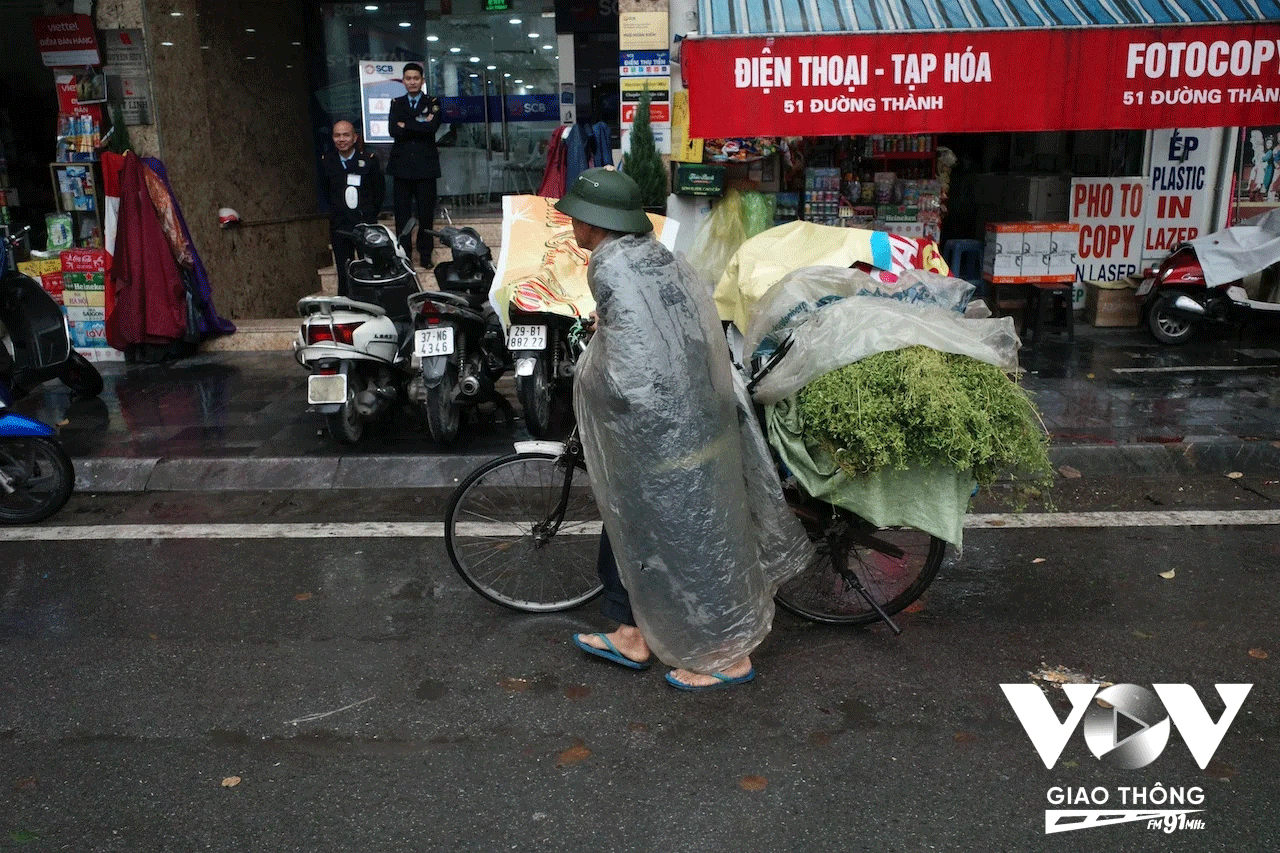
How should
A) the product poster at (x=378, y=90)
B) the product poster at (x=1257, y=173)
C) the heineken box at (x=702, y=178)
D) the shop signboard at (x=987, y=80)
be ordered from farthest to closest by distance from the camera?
1. the product poster at (x=378, y=90)
2. the product poster at (x=1257, y=173)
3. the heineken box at (x=702, y=178)
4. the shop signboard at (x=987, y=80)

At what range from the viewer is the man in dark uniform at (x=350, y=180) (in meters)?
9.46

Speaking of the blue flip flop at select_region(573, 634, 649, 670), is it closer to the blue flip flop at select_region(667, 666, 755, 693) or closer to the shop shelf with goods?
the blue flip flop at select_region(667, 666, 755, 693)

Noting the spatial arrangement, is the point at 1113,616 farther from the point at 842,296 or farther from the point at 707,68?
the point at 707,68

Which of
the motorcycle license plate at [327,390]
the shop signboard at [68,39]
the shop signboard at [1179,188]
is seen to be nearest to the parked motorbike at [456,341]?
the motorcycle license plate at [327,390]

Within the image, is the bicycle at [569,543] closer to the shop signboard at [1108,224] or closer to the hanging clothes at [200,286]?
the hanging clothes at [200,286]

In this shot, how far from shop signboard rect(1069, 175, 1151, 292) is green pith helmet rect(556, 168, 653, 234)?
7882mm

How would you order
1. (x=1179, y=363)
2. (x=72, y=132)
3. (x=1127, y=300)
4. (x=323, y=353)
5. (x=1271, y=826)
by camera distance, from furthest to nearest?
(x=1127, y=300) → (x=72, y=132) → (x=1179, y=363) → (x=323, y=353) → (x=1271, y=826)

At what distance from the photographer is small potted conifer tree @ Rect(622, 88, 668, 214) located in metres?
Result: 9.08

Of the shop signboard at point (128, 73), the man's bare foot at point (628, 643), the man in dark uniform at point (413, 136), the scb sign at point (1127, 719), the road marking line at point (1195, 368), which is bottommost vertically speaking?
the scb sign at point (1127, 719)

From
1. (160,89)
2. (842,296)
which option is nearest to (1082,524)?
(842,296)

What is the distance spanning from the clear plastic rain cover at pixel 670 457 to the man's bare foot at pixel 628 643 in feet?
0.61

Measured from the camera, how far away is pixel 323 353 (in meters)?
6.59

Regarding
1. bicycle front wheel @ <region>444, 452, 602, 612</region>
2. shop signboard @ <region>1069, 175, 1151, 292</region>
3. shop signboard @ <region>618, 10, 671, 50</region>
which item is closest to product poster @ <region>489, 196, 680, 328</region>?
bicycle front wheel @ <region>444, 452, 602, 612</region>

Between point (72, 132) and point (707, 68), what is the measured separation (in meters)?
5.78
